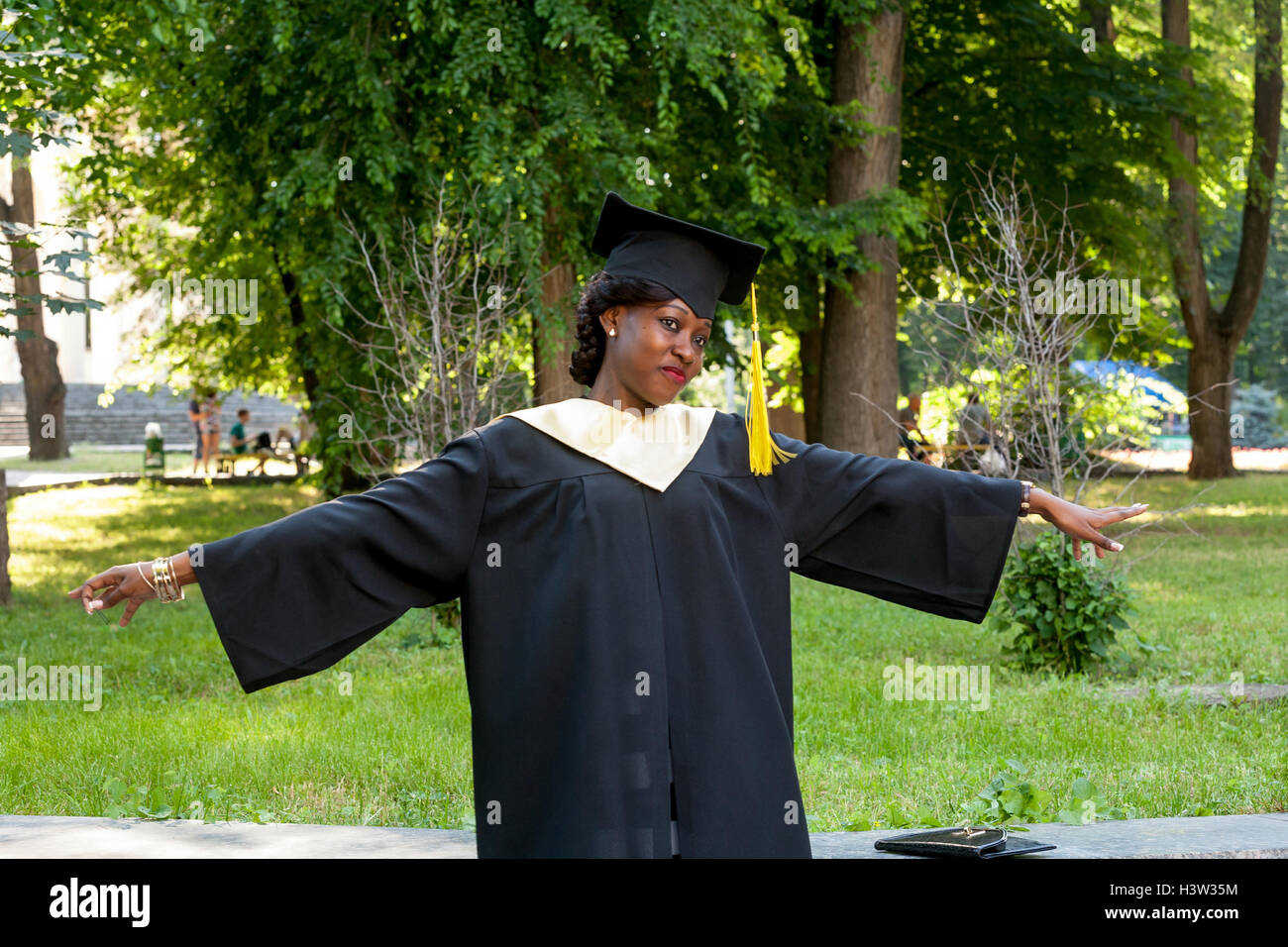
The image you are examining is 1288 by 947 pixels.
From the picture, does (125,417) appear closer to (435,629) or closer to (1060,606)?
(435,629)

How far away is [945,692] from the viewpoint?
26.4ft

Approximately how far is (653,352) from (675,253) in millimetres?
286

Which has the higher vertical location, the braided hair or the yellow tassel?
the braided hair

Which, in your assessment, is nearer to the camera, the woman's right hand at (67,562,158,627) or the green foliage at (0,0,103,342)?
the woman's right hand at (67,562,158,627)

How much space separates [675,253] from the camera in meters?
3.68

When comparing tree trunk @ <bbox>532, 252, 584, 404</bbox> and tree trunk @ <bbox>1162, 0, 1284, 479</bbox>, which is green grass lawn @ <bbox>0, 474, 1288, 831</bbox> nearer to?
tree trunk @ <bbox>532, 252, 584, 404</bbox>

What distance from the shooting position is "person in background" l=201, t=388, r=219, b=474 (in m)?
27.8

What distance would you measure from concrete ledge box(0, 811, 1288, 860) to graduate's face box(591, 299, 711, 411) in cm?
151

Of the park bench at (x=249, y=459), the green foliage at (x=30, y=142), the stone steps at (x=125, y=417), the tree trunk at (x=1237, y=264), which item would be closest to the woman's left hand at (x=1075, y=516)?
the green foliage at (x=30, y=142)

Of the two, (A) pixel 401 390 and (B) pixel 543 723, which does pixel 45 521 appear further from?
(B) pixel 543 723

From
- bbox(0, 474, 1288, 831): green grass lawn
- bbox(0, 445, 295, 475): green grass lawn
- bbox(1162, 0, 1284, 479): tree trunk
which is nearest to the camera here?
Result: bbox(0, 474, 1288, 831): green grass lawn

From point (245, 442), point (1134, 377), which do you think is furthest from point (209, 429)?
point (1134, 377)

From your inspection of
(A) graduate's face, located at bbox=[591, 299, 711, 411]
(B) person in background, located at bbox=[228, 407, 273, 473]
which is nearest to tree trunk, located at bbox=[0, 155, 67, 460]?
(B) person in background, located at bbox=[228, 407, 273, 473]

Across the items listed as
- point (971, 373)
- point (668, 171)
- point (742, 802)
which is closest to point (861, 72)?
point (668, 171)
